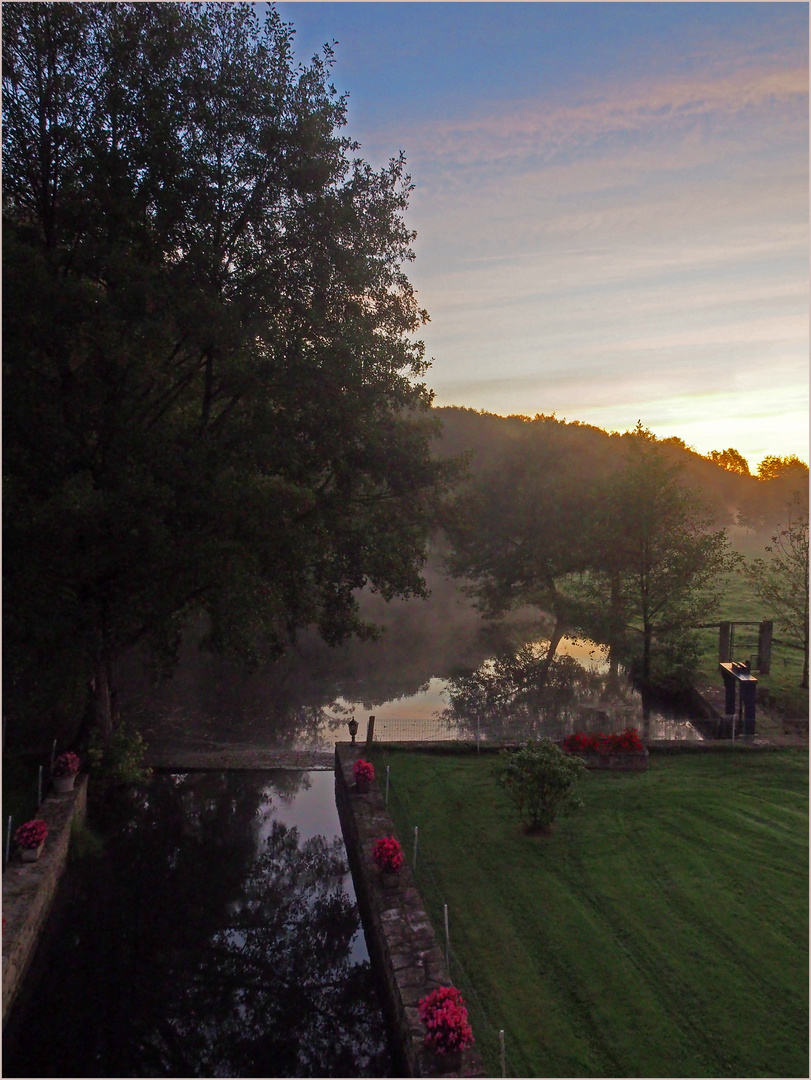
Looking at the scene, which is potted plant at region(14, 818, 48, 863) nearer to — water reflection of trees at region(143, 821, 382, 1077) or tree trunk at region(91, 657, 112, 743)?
water reflection of trees at region(143, 821, 382, 1077)

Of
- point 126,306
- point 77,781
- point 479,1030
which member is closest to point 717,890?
point 479,1030

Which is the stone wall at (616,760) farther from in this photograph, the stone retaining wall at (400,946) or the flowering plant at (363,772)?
the stone retaining wall at (400,946)

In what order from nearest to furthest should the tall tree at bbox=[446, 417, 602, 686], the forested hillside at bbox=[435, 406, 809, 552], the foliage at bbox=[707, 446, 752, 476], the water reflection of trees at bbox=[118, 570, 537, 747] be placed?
1. the water reflection of trees at bbox=[118, 570, 537, 747]
2. the tall tree at bbox=[446, 417, 602, 686]
3. the forested hillside at bbox=[435, 406, 809, 552]
4. the foliage at bbox=[707, 446, 752, 476]

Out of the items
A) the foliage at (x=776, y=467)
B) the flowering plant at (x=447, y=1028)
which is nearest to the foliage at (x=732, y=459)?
the foliage at (x=776, y=467)

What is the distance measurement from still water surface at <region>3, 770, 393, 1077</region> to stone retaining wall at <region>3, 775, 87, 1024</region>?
0.41 meters

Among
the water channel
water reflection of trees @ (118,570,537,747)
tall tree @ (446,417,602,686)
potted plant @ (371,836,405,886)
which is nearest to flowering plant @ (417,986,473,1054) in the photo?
the water channel

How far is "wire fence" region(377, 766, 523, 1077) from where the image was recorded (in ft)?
29.9

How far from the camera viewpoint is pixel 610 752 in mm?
18641

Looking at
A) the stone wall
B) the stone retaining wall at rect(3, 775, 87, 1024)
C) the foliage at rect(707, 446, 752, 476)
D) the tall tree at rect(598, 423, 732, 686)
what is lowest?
the stone retaining wall at rect(3, 775, 87, 1024)

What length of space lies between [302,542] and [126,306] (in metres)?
6.15

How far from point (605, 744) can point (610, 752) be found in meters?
0.25

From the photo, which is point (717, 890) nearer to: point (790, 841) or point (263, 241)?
point (790, 841)

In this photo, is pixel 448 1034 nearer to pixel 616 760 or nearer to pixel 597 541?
pixel 616 760

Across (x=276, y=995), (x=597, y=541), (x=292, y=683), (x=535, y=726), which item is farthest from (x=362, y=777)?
(x=597, y=541)
